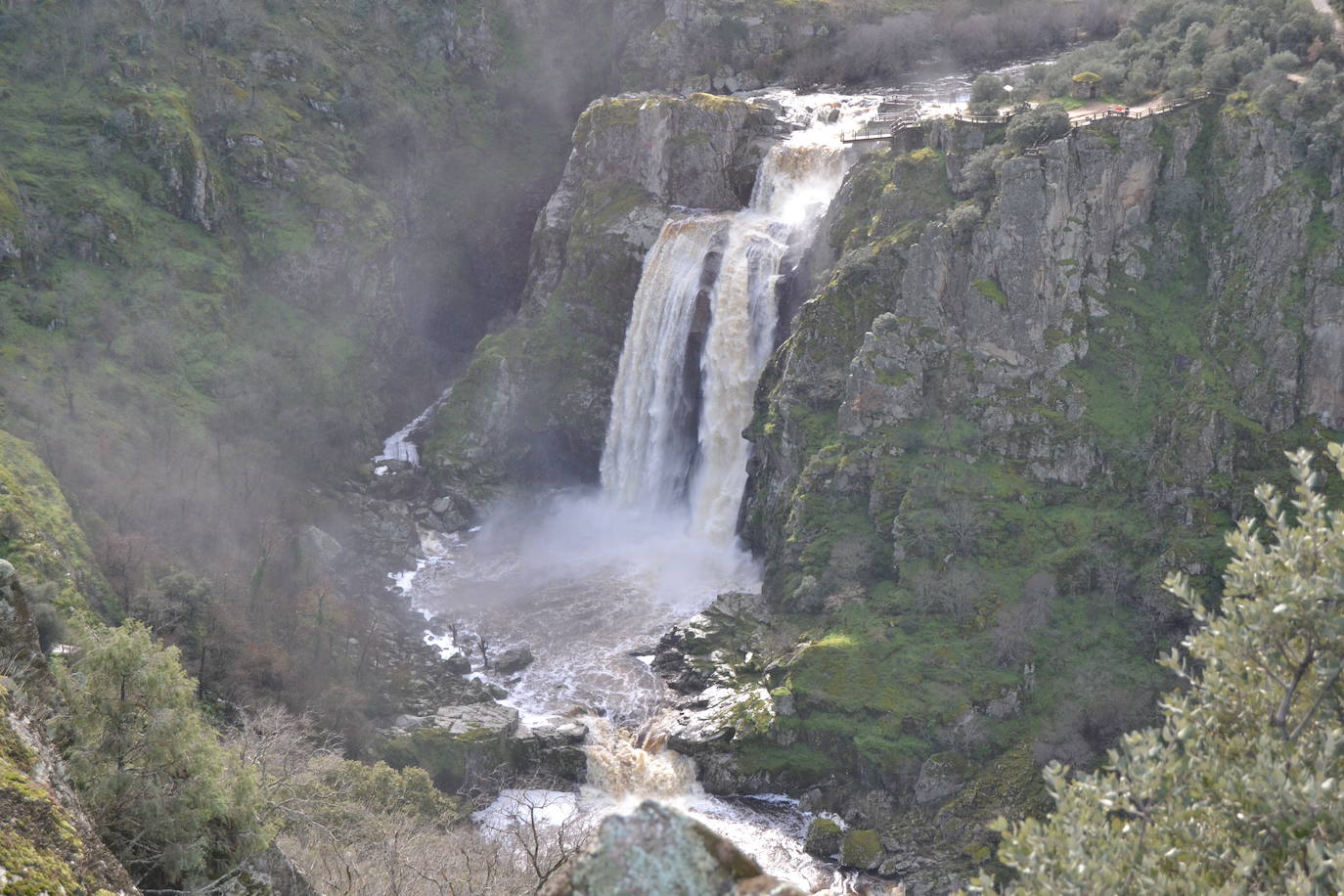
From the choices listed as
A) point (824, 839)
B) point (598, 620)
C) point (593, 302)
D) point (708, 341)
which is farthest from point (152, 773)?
point (593, 302)

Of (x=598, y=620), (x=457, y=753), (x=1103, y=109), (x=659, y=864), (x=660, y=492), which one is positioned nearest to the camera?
(x=659, y=864)

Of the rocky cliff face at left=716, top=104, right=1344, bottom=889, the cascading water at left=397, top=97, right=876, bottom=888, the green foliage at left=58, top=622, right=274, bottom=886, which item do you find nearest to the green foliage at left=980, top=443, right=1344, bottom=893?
the green foliage at left=58, top=622, right=274, bottom=886

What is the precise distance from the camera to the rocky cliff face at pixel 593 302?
71.9 metres

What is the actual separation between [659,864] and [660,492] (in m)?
58.7

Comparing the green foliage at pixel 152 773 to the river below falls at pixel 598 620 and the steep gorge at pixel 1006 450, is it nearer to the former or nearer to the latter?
the river below falls at pixel 598 620

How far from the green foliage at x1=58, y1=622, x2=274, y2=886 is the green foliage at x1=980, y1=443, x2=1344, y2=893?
14.2m

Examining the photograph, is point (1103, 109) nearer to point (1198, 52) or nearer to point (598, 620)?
point (1198, 52)

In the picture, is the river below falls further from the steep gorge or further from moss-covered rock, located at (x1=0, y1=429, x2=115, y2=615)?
moss-covered rock, located at (x1=0, y1=429, x2=115, y2=615)

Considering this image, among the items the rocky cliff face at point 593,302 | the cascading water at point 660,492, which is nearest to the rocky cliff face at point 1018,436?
the cascading water at point 660,492

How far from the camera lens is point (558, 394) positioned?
245 ft

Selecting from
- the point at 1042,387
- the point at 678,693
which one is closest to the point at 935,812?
the point at 678,693

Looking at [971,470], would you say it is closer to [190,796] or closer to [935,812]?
[935,812]

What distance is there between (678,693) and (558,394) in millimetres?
28427

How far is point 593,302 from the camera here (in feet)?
245
